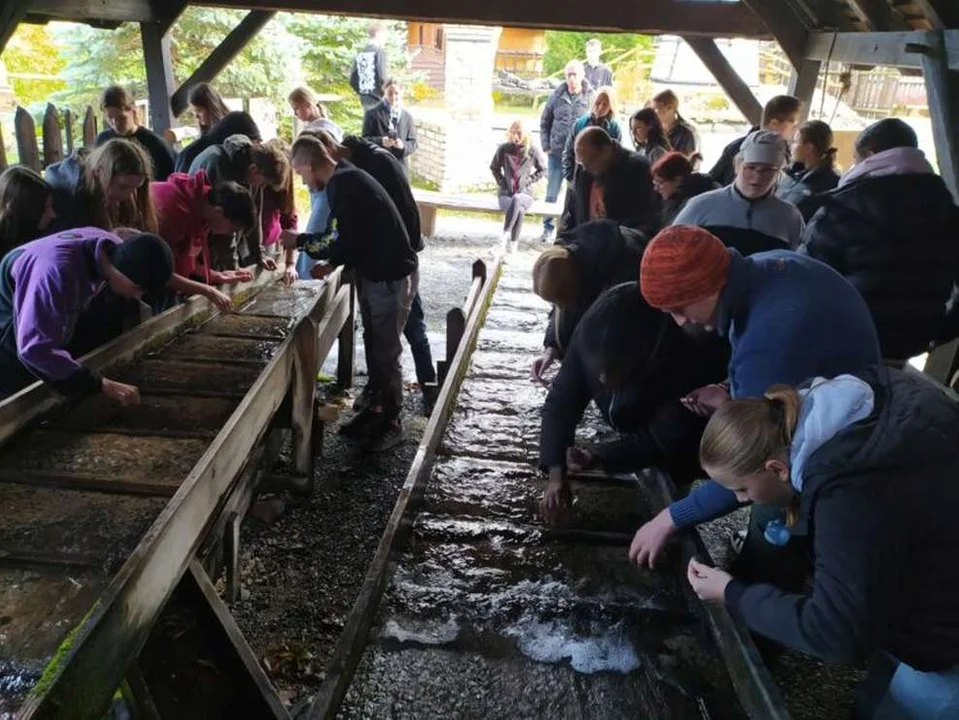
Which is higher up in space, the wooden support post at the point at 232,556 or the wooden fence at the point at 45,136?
the wooden fence at the point at 45,136

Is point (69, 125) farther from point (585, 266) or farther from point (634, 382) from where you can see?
point (634, 382)

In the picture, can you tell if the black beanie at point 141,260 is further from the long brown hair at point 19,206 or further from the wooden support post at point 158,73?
the wooden support post at point 158,73

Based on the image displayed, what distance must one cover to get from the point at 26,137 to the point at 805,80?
21.7 feet

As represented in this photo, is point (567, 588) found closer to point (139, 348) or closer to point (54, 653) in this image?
point (54, 653)

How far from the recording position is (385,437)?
589 cm

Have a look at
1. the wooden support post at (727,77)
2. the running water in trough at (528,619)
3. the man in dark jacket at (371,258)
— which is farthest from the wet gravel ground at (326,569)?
the wooden support post at (727,77)

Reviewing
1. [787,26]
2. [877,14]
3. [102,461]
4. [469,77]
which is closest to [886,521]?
[102,461]

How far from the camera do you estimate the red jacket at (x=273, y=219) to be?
6.24 m

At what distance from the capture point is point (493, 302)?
7312mm

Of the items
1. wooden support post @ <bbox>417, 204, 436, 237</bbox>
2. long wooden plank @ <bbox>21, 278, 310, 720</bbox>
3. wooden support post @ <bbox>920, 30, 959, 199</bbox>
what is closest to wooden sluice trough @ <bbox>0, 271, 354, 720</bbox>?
long wooden plank @ <bbox>21, 278, 310, 720</bbox>

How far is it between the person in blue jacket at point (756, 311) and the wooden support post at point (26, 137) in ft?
17.4

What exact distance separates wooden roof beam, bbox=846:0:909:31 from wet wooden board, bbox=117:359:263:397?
4923 millimetres

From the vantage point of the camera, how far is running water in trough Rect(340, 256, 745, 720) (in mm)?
2137

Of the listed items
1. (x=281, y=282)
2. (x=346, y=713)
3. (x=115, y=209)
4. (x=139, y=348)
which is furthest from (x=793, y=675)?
(x=281, y=282)
